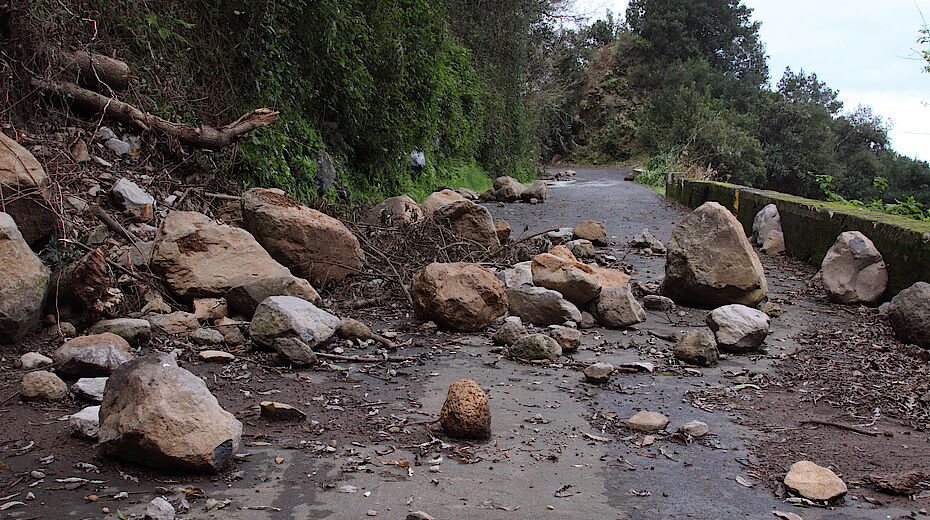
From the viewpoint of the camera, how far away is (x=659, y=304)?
558cm

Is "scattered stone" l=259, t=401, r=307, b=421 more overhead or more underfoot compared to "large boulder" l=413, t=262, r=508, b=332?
more underfoot

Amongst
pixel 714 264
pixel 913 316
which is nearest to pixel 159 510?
pixel 714 264

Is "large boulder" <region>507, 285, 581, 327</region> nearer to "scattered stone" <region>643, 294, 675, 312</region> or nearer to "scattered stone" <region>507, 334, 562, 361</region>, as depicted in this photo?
"scattered stone" <region>507, 334, 562, 361</region>

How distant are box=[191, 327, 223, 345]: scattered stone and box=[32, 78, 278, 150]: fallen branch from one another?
9.78 ft

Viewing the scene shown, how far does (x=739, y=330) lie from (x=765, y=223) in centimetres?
538

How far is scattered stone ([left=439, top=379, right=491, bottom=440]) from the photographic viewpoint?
9.45ft

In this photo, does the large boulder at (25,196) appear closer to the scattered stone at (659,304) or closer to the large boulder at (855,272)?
the scattered stone at (659,304)

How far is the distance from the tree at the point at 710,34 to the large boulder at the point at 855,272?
32770mm

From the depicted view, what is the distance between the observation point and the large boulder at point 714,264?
18.2 feet

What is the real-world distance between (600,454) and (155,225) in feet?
13.8

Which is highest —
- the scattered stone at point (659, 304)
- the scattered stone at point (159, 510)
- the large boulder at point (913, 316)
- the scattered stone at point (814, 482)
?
the large boulder at point (913, 316)

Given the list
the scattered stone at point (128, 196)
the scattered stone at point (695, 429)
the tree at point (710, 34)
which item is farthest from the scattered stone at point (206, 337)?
the tree at point (710, 34)

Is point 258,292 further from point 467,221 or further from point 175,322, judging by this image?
point 467,221

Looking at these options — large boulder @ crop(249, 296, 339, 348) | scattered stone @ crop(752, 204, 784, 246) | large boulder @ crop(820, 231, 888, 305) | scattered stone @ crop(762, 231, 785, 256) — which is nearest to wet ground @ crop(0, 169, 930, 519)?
large boulder @ crop(249, 296, 339, 348)
